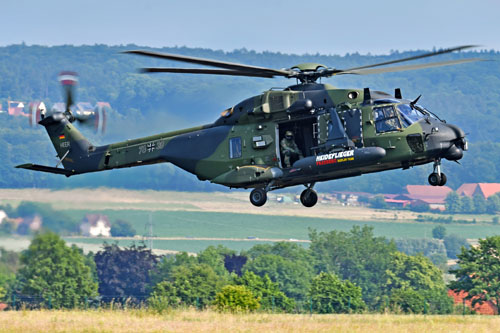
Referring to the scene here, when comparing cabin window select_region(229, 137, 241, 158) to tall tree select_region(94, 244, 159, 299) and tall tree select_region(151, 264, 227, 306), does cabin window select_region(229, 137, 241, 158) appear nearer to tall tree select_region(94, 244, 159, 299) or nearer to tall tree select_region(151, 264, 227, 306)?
tall tree select_region(151, 264, 227, 306)

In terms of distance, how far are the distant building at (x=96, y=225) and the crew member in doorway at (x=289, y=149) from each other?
50640mm

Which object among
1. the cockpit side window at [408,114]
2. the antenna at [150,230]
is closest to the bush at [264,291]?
the cockpit side window at [408,114]

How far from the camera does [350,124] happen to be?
29.9 metres

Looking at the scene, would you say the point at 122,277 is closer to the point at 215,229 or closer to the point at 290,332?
the point at 215,229

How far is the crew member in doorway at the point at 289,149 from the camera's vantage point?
30875mm

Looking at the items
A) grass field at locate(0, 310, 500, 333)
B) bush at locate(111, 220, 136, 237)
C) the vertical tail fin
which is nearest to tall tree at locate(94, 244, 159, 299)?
bush at locate(111, 220, 136, 237)

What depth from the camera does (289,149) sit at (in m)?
30.9

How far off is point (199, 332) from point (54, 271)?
223 ft

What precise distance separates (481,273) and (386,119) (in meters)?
73.5

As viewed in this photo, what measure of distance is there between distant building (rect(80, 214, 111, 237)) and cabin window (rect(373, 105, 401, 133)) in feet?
174

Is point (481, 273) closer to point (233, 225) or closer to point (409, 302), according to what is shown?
point (409, 302)

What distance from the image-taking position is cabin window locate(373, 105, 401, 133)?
29297 millimetres

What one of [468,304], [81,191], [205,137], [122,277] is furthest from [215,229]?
[205,137]

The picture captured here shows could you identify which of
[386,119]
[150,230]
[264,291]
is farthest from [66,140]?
[150,230]
